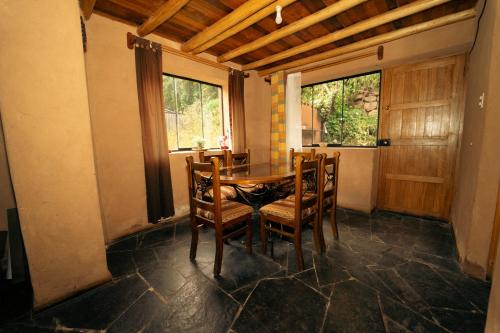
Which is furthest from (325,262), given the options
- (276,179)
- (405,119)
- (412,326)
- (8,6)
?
(8,6)

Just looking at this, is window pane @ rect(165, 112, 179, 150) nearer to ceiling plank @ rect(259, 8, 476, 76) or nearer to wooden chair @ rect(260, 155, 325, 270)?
wooden chair @ rect(260, 155, 325, 270)

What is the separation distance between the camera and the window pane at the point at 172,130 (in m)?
3.06

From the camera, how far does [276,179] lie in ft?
6.07

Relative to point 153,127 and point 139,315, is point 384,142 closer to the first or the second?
point 153,127

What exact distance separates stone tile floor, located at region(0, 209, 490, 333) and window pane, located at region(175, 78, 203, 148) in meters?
1.75

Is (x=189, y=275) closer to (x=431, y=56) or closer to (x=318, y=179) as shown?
(x=318, y=179)

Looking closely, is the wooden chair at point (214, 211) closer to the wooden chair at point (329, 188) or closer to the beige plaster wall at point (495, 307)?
the wooden chair at point (329, 188)

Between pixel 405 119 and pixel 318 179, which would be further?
pixel 405 119

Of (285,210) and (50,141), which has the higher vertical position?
(50,141)

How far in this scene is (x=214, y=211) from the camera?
1.64 meters

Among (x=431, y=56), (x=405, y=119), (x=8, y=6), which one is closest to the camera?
(x=8, y=6)

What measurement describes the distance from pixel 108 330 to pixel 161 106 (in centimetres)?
229

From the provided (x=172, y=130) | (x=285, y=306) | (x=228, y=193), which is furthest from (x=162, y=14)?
(x=285, y=306)

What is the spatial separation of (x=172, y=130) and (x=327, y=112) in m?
2.79
